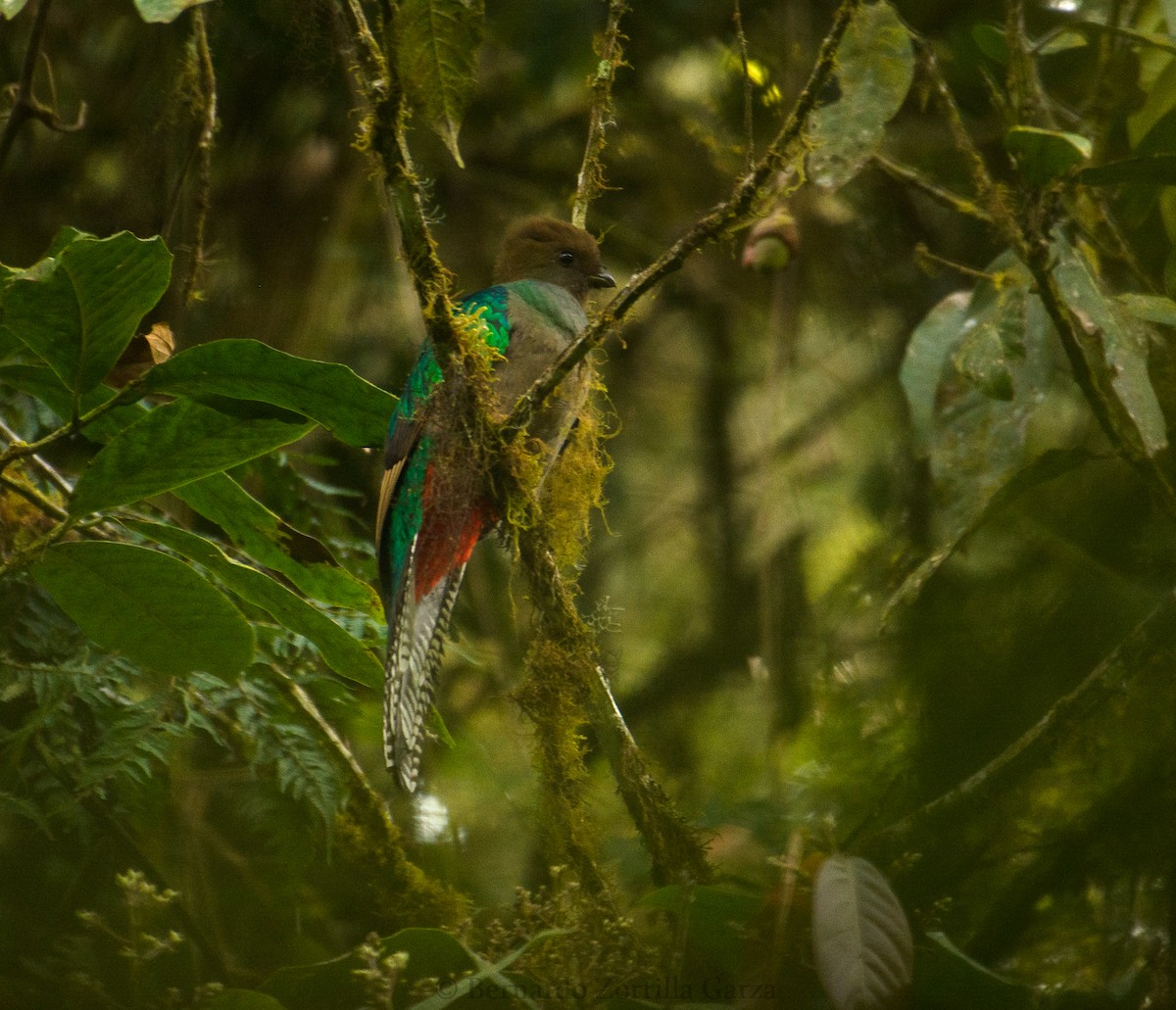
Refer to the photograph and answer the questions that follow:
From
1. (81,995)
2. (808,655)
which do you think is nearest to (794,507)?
(808,655)

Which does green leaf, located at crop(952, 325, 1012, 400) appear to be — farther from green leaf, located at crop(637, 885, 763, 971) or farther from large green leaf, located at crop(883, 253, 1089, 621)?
green leaf, located at crop(637, 885, 763, 971)

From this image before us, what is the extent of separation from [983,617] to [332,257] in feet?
11.0

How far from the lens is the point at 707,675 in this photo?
4.51m

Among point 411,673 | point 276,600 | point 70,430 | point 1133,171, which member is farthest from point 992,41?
point 70,430

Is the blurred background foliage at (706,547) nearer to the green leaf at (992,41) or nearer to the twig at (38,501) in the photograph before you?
the green leaf at (992,41)

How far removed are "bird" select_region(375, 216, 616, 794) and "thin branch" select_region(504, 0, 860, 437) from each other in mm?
329

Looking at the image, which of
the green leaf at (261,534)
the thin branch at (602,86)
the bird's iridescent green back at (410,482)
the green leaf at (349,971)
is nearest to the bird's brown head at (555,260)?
the bird's iridescent green back at (410,482)

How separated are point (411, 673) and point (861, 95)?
1.72 meters

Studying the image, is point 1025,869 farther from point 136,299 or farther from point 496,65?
point 496,65

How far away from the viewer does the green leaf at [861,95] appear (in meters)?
2.93

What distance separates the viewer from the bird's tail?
261 centimetres

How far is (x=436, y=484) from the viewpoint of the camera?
9.34 ft

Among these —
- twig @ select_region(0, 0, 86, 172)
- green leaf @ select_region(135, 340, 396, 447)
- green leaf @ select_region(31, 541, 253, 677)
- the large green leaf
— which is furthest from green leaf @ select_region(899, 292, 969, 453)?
twig @ select_region(0, 0, 86, 172)

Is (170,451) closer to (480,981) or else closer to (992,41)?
(480,981)
